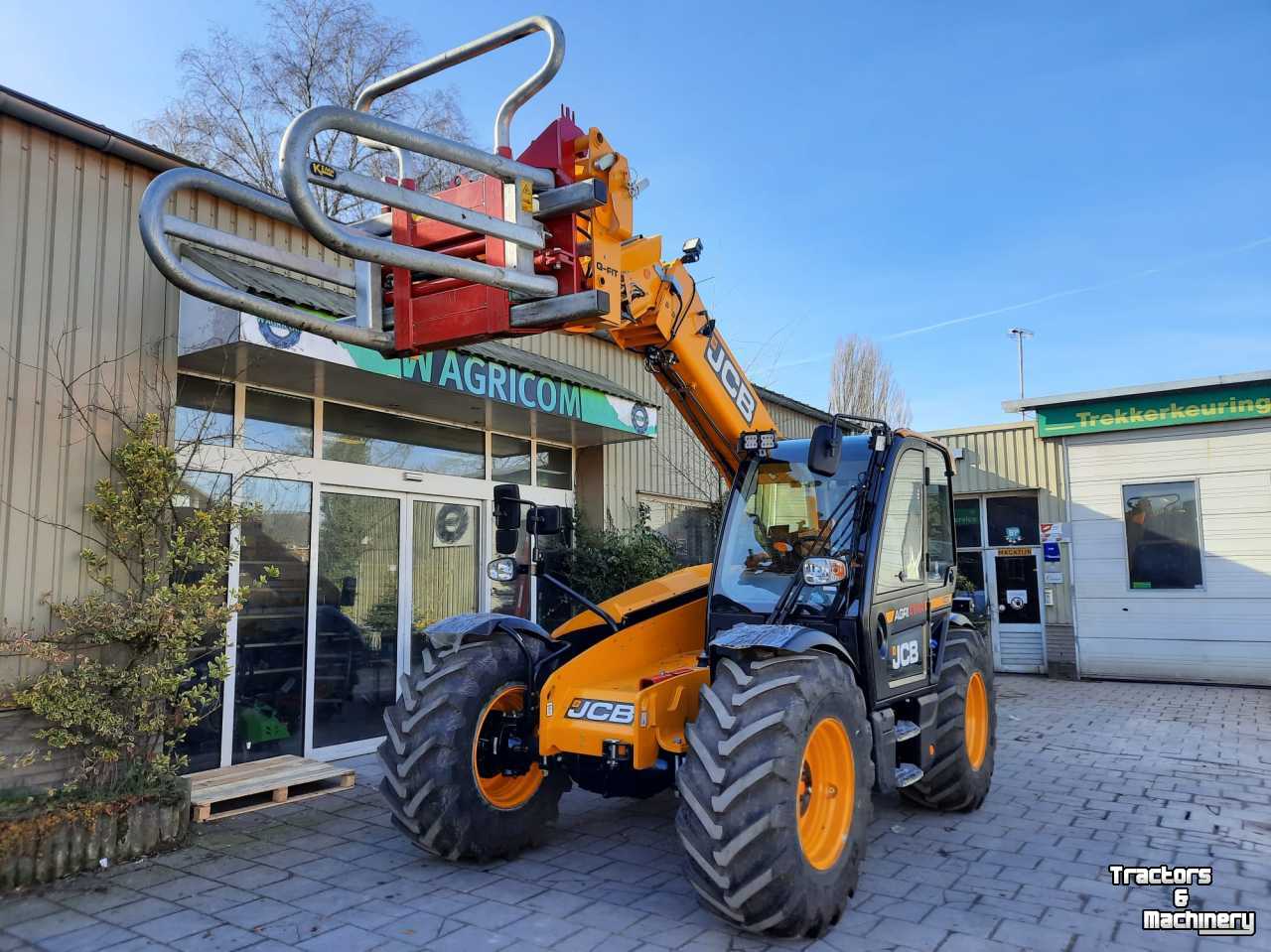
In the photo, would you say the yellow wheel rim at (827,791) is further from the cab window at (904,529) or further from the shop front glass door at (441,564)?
the shop front glass door at (441,564)

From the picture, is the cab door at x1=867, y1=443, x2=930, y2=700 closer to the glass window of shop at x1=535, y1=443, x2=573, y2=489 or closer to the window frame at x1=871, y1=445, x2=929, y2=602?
the window frame at x1=871, y1=445, x2=929, y2=602

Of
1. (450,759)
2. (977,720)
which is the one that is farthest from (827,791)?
(977,720)

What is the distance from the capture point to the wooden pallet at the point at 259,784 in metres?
5.54

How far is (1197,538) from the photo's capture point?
12.8 meters

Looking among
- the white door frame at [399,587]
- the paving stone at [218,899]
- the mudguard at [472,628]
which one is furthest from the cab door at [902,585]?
the white door frame at [399,587]

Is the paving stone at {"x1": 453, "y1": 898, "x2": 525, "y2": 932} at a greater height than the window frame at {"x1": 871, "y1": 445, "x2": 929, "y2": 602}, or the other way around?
the window frame at {"x1": 871, "y1": 445, "x2": 929, "y2": 602}

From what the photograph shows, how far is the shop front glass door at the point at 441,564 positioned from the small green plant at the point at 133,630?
7.81 ft

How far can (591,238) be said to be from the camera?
3789 millimetres

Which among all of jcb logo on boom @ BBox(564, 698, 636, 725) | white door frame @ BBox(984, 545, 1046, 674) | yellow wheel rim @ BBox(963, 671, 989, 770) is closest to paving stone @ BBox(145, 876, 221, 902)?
jcb logo on boom @ BBox(564, 698, 636, 725)

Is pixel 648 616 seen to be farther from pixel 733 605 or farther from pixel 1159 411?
pixel 1159 411

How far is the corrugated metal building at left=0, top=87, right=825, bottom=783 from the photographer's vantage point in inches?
217

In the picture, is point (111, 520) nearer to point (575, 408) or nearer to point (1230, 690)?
point (575, 408)

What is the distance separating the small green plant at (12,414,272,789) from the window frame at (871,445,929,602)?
3.98m

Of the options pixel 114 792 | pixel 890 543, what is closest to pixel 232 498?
pixel 114 792
